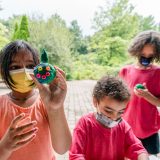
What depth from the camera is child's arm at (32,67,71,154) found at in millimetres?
1218

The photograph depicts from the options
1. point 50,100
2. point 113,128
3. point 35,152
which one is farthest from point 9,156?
point 113,128

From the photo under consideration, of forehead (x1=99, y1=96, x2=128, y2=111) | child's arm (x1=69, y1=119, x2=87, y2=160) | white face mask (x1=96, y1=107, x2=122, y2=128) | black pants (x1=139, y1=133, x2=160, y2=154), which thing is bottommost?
black pants (x1=139, y1=133, x2=160, y2=154)

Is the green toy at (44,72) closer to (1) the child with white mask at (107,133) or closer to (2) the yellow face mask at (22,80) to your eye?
(2) the yellow face mask at (22,80)

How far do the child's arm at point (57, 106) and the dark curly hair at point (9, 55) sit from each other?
6.1 inches

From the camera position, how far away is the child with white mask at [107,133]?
137cm

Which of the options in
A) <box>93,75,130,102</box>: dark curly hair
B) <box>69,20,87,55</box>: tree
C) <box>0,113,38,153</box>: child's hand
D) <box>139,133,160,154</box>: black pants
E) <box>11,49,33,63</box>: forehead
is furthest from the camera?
<box>69,20,87,55</box>: tree

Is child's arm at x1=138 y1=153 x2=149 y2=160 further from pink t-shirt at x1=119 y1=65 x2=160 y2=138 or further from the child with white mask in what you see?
pink t-shirt at x1=119 y1=65 x2=160 y2=138

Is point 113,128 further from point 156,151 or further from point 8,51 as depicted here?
point 156,151

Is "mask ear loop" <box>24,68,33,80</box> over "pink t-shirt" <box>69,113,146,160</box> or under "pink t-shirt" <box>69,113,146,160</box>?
over

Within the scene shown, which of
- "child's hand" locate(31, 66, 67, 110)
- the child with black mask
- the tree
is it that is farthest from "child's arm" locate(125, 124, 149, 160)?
the tree

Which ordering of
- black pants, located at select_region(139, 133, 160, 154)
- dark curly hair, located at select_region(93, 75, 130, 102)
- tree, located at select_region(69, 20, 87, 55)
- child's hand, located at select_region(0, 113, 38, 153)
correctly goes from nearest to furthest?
child's hand, located at select_region(0, 113, 38, 153) < dark curly hair, located at select_region(93, 75, 130, 102) < black pants, located at select_region(139, 133, 160, 154) < tree, located at select_region(69, 20, 87, 55)

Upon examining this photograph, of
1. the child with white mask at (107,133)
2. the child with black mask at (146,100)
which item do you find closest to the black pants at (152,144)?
the child with black mask at (146,100)

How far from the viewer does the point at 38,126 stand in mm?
1266

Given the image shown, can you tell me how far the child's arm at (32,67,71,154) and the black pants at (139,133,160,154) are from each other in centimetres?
89
